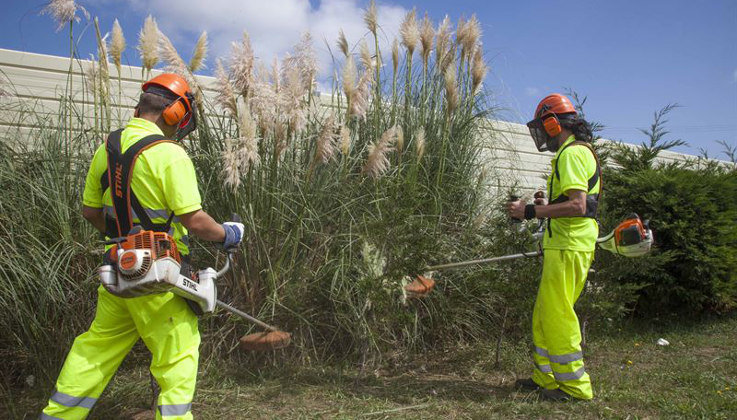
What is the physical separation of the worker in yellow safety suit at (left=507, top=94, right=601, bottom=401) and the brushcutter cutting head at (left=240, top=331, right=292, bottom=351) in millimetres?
1846

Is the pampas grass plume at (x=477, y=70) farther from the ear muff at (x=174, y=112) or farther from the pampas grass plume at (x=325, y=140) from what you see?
the ear muff at (x=174, y=112)

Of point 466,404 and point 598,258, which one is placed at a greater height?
point 598,258

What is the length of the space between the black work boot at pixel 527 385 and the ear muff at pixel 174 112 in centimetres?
303

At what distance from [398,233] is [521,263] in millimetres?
1151

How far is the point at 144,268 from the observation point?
229 centimetres

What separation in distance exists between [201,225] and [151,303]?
43 cm

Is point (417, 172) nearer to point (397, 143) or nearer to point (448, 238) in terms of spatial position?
point (397, 143)

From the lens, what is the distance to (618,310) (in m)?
4.86

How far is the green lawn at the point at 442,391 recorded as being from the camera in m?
3.53

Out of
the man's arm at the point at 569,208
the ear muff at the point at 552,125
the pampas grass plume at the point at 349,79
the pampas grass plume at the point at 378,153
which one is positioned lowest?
the man's arm at the point at 569,208

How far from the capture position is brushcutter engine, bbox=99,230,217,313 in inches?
90.1

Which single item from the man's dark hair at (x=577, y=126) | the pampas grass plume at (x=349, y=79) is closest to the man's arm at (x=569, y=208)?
the man's dark hair at (x=577, y=126)

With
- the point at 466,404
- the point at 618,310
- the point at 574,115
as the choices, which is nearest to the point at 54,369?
the point at 466,404

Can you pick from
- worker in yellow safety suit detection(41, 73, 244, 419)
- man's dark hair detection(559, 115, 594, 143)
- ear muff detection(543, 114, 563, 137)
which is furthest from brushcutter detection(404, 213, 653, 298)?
worker in yellow safety suit detection(41, 73, 244, 419)
